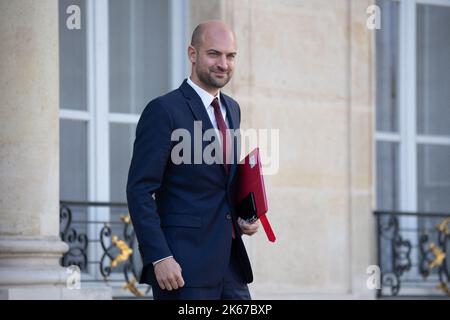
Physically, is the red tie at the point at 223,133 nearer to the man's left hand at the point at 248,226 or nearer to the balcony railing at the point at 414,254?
the man's left hand at the point at 248,226

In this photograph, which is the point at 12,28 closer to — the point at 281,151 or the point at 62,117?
the point at 62,117

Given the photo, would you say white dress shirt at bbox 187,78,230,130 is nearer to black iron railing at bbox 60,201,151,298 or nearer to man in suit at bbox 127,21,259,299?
man in suit at bbox 127,21,259,299

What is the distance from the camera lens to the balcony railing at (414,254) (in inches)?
436

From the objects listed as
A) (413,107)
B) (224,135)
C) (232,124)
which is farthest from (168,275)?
(413,107)

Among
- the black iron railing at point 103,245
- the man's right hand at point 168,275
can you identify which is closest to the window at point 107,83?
the black iron railing at point 103,245

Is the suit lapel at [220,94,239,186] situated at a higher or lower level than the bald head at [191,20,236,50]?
lower

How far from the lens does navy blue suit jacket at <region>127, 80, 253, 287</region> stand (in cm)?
518

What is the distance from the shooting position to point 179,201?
529cm

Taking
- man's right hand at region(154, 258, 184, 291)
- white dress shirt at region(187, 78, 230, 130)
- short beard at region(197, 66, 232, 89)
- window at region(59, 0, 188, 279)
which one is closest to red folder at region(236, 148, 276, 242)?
white dress shirt at region(187, 78, 230, 130)

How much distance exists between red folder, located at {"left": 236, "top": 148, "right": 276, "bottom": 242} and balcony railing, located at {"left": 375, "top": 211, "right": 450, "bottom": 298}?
18.1ft

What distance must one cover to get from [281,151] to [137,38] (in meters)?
1.53

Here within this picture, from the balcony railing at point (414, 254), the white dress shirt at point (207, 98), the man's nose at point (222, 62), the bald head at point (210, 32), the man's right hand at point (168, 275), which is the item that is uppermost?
the bald head at point (210, 32)

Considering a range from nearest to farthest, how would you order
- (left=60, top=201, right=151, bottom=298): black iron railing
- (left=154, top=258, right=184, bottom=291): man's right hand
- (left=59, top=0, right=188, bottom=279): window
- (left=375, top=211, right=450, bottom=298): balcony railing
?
(left=154, top=258, right=184, bottom=291): man's right hand, (left=60, top=201, right=151, bottom=298): black iron railing, (left=59, top=0, right=188, bottom=279): window, (left=375, top=211, right=450, bottom=298): balcony railing
